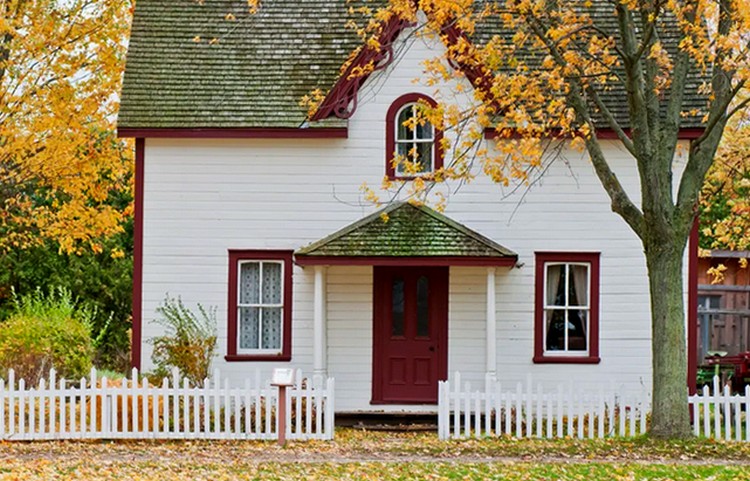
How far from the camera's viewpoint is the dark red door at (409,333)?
765 inches

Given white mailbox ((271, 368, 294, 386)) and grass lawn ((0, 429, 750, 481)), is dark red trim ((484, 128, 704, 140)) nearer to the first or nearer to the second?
grass lawn ((0, 429, 750, 481))

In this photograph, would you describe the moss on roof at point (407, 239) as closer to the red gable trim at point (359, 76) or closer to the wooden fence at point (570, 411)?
the red gable trim at point (359, 76)

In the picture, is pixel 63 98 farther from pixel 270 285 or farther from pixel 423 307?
pixel 423 307

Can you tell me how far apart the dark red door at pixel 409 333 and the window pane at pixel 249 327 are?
2.09m

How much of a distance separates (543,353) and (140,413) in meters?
7.11

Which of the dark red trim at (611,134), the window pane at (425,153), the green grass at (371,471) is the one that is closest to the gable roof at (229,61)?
the window pane at (425,153)

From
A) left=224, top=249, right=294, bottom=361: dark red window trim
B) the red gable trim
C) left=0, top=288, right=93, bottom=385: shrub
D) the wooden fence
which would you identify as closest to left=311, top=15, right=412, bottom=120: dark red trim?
the red gable trim

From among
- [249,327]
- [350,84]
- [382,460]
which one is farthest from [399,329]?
[382,460]

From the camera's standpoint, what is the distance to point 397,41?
63.7 feet

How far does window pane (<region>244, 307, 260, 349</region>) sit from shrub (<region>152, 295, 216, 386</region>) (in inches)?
20.7

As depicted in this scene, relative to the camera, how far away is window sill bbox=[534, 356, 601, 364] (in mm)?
19297

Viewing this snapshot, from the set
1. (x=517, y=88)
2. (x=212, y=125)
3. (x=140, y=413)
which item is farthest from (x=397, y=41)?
(x=140, y=413)

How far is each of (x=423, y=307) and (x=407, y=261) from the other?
5.05ft

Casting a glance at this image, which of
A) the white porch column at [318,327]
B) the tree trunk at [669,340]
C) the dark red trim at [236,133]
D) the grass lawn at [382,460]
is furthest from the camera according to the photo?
the dark red trim at [236,133]
